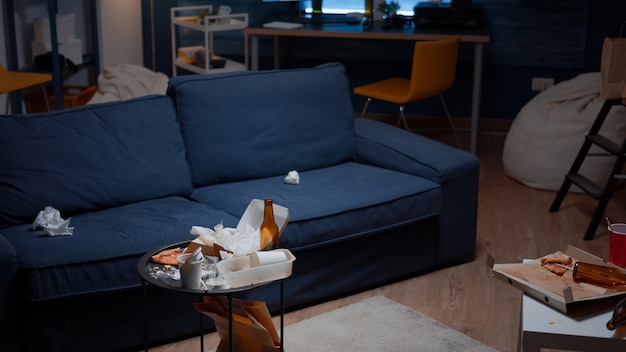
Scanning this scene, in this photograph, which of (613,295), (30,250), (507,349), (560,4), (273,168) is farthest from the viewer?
(560,4)

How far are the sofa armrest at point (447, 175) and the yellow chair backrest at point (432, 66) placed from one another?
1204 mm

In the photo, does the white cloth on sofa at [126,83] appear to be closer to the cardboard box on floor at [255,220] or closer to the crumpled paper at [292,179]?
the crumpled paper at [292,179]

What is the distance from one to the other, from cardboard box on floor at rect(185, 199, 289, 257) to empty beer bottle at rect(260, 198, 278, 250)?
3cm

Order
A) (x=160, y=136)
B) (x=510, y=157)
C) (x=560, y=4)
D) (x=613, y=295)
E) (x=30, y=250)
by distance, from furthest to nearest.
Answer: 1. (x=560, y=4)
2. (x=510, y=157)
3. (x=160, y=136)
4. (x=30, y=250)
5. (x=613, y=295)

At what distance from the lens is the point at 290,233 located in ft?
11.2

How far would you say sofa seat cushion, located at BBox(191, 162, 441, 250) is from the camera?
3508 mm

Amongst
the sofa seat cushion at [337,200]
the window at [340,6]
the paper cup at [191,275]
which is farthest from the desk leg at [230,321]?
the window at [340,6]

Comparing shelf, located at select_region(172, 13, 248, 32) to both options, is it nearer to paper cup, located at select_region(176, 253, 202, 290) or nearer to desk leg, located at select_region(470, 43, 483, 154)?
desk leg, located at select_region(470, 43, 483, 154)

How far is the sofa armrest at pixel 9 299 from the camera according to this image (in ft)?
9.59

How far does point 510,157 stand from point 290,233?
234 centimetres

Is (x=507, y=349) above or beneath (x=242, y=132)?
beneath

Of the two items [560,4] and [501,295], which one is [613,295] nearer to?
[501,295]

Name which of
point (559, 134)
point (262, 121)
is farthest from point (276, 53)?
point (262, 121)

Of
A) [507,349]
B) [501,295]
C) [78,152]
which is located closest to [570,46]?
[501,295]
